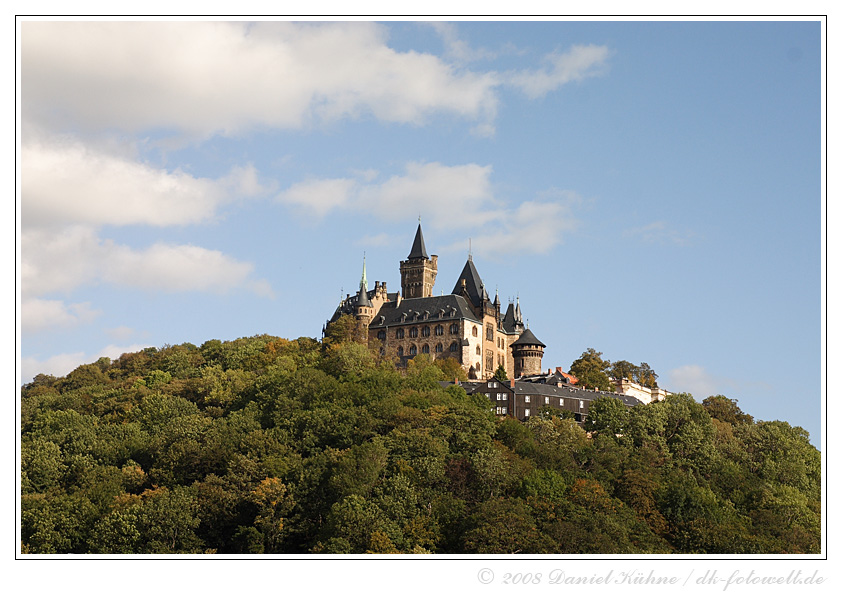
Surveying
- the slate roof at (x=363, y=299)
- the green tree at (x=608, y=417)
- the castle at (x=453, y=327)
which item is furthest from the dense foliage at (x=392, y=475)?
the slate roof at (x=363, y=299)

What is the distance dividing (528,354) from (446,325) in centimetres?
925

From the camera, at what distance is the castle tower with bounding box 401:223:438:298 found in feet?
426

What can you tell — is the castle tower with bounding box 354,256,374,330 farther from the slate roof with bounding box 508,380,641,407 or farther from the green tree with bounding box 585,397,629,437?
the green tree with bounding box 585,397,629,437

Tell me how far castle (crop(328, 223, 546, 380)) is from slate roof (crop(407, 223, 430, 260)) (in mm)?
165

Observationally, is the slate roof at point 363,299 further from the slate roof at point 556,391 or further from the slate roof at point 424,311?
the slate roof at point 556,391

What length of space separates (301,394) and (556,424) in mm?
20080

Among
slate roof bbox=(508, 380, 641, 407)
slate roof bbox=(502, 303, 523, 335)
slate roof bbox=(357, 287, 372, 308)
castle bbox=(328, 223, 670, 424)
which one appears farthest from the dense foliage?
slate roof bbox=(502, 303, 523, 335)

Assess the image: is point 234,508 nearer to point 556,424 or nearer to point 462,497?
point 462,497

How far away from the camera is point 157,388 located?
376 ft

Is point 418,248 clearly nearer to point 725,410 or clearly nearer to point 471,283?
point 471,283

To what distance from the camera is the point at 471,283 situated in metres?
130

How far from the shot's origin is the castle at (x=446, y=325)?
121 meters
